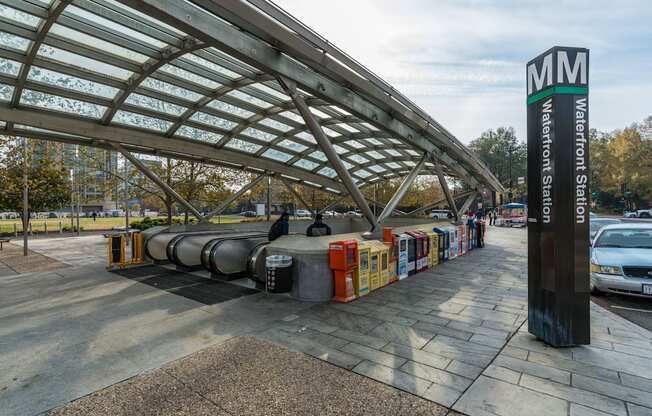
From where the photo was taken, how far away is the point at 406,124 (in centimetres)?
1162

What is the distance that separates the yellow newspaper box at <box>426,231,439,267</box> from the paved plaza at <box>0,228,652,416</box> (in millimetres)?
3598

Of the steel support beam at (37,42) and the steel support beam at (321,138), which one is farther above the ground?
the steel support beam at (37,42)

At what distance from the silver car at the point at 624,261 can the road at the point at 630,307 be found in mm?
258

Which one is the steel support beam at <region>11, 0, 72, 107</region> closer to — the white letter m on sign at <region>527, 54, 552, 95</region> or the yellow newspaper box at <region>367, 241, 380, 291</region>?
the yellow newspaper box at <region>367, 241, 380, 291</region>

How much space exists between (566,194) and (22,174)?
1831cm

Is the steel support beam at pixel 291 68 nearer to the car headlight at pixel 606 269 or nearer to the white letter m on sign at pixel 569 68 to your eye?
the white letter m on sign at pixel 569 68

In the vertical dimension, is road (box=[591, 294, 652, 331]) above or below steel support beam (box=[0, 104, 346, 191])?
below

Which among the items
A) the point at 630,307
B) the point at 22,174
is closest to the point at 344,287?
the point at 630,307

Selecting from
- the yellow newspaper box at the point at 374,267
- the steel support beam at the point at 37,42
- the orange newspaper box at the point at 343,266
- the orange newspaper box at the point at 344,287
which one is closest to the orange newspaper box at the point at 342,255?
the orange newspaper box at the point at 343,266

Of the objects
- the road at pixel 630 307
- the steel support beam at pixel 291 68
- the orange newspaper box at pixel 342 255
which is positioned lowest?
the road at pixel 630 307

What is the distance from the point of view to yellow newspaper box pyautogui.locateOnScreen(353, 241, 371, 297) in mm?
7182

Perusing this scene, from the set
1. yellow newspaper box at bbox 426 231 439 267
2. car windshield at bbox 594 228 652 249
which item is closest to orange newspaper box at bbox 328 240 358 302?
yellow newspaper box at bbox 426 231 439 267

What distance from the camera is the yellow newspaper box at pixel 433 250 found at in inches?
423

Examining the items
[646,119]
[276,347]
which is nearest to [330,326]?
[276,347]
